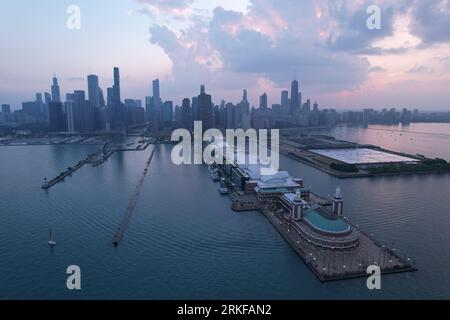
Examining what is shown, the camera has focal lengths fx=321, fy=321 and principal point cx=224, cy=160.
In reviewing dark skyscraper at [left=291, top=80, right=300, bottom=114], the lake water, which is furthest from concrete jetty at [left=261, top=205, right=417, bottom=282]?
dark skyscraper at [left=291, top=80, right=300, bottom=114]

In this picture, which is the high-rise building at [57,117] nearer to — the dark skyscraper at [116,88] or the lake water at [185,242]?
the dark skyscraper at [116,88]

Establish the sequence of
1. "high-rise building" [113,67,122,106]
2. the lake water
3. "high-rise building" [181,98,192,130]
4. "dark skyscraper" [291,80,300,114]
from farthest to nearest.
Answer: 1. "dark skyscraper" [291,80,300,114]
2. "high-rise building" [113,67,122,106]
3. "high-rise building" [181,98,192,130]
4. the lake water

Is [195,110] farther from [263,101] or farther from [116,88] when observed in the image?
[263,101]

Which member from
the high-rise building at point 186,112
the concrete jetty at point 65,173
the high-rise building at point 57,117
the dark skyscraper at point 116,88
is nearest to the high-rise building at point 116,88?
the dark skyscraper at point 116,88

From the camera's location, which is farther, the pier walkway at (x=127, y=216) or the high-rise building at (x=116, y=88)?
the high-rise building at (x=116, y=88)

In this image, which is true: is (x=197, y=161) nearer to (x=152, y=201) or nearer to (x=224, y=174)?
(x=224, y=174)

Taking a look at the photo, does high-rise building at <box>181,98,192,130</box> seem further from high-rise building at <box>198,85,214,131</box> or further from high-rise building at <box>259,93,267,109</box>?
high-rise building at <box>259,93,267,109</box>

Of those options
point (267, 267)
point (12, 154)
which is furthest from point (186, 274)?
point (12, 154)

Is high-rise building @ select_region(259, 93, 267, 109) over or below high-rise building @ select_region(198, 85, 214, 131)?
over
